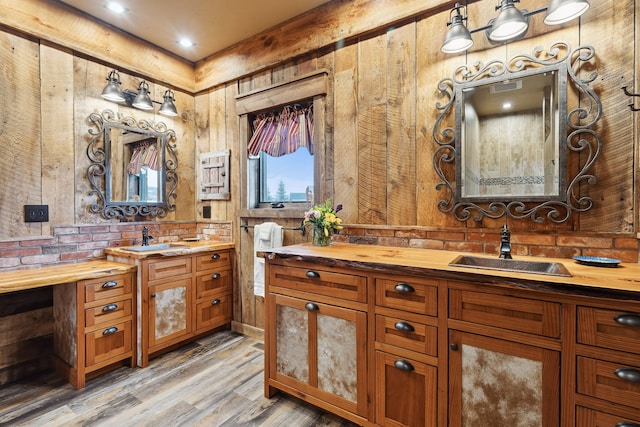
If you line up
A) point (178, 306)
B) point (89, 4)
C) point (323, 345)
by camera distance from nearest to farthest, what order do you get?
point (323, 345)
point (89, 4)
point (178, 306)

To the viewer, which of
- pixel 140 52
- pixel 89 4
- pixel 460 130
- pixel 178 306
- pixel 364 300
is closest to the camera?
pixel 364 300

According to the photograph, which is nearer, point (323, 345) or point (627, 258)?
point (627, 258)

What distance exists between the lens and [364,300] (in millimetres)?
1676

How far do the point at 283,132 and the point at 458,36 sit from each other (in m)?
1.60

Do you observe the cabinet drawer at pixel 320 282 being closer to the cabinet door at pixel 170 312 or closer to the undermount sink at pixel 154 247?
the cabinet door at pixel 170 312

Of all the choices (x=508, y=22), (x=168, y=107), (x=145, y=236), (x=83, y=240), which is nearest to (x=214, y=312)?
(x=145, y=236)

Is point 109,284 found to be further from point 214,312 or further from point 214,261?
point 214,312

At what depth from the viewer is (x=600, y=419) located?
1.15m

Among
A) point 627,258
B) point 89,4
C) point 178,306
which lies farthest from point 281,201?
point 627,258

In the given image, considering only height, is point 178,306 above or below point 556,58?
below

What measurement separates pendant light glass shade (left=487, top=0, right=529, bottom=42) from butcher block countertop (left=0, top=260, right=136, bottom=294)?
2.97m

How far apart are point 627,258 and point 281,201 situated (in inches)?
98.3

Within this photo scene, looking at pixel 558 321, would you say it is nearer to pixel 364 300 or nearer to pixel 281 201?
pixel 364 300

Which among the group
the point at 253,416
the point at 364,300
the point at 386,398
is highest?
the point at 364,300
